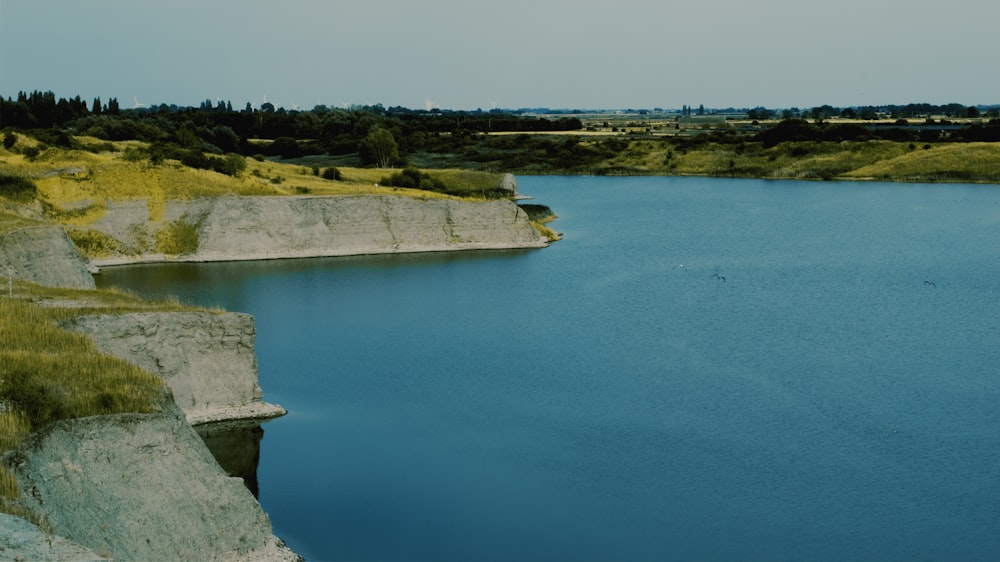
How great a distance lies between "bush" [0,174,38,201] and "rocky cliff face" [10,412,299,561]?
4646 centimetres

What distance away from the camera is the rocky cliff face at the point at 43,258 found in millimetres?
37875

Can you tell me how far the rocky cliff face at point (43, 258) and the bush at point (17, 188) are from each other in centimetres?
2233

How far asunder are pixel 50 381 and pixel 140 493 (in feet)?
9.35

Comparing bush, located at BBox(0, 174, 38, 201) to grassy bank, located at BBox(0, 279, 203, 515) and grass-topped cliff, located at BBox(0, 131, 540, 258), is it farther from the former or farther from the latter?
grassy bank, located at BBox(0, 279, 203, 515)

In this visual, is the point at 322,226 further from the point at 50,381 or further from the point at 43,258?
the point at 50,381

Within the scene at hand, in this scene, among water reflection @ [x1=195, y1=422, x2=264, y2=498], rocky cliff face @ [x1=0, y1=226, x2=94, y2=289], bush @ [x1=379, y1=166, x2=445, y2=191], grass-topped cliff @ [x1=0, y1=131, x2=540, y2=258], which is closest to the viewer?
water reflection @ [x1=195, y1=422, x2=264, y2=498]

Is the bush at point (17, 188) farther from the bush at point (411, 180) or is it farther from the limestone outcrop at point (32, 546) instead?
the limestone outcrop at point (32, 546)

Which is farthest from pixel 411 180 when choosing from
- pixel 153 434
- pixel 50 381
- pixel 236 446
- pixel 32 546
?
pixel 32 546

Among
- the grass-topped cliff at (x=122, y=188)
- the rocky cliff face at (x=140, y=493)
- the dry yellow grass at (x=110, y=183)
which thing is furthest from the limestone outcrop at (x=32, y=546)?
the dry yellow grass at (x=110, y=183)

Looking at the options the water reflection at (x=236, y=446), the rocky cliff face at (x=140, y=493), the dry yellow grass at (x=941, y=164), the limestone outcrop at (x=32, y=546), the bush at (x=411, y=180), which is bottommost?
the water reflection at (x=236, y=446)

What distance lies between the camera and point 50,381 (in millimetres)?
19719

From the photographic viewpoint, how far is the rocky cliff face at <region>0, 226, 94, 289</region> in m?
37.9

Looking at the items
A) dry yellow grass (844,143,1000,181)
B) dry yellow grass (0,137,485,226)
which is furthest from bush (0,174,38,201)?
dry yellow grass (844,143,1000,181)

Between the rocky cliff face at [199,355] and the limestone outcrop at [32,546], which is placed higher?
the limestone outcrop at [32,546]
